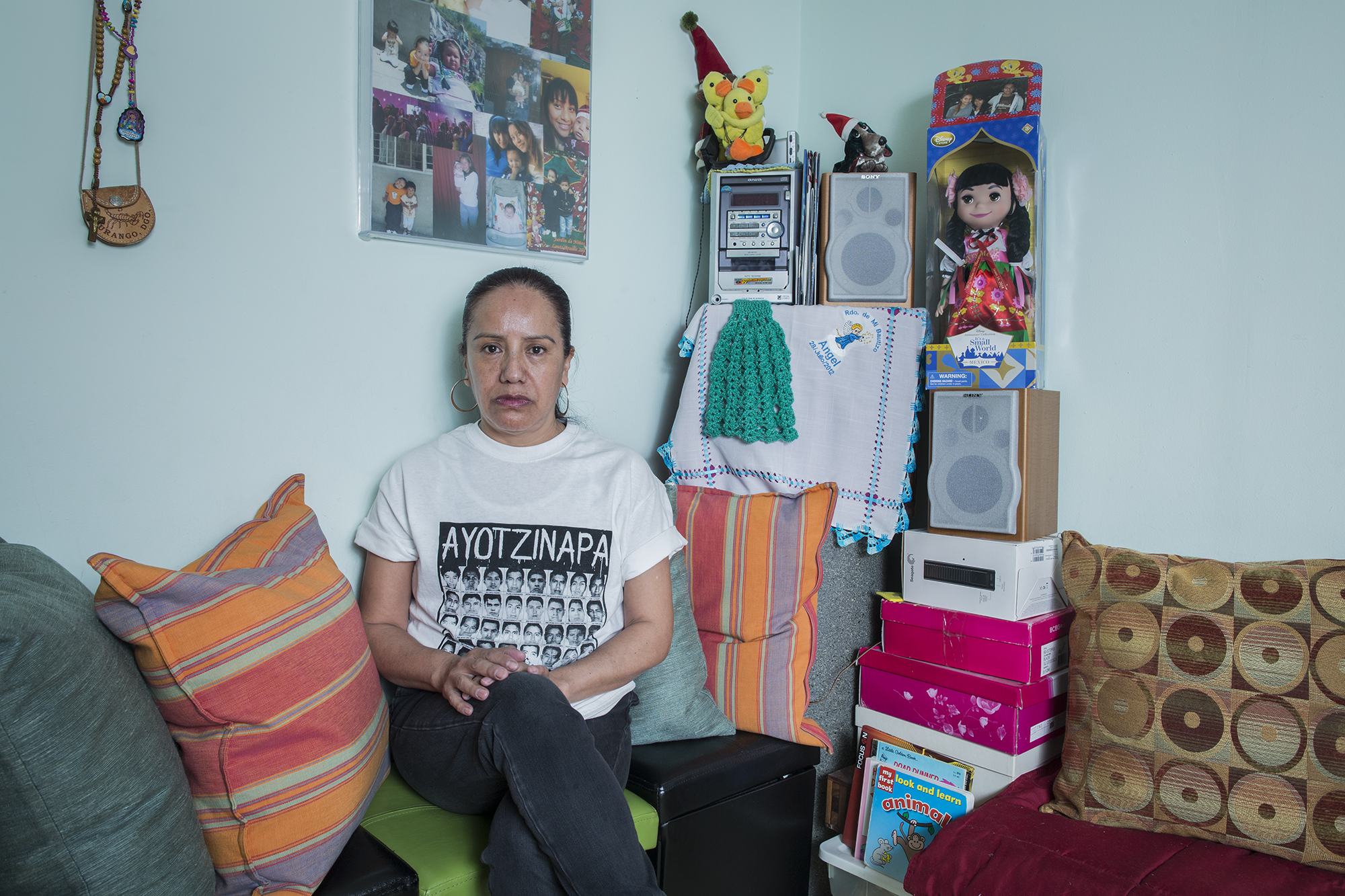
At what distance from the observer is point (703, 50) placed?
2090 mm

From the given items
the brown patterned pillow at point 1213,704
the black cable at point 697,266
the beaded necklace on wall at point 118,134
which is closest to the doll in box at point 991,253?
the brown patterned pillow at point 1213,704

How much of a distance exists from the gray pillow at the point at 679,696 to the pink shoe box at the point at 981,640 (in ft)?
1.45

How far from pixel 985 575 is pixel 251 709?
4.34 ft

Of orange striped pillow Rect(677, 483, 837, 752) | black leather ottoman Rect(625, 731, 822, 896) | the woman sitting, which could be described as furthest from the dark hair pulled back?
black leather ottoman Rect(625, 731, 822, 896)

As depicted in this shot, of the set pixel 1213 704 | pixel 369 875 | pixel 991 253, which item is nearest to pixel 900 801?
pixel 1213 704

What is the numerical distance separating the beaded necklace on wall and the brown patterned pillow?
5.79 feet

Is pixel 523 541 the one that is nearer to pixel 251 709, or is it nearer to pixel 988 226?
pixel 251 709

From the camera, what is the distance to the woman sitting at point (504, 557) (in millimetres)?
1296

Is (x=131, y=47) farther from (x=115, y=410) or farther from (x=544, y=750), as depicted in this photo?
(x=544, y=750)

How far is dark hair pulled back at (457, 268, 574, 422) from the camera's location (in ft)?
5.25

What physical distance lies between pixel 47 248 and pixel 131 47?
1.16ft

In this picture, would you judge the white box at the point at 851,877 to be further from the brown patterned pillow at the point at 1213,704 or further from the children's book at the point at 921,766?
the brown patterned pillow at the point at 1213,704

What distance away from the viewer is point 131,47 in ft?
4.33

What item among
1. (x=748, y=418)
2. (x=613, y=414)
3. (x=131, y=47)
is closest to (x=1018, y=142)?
(x=748, y=418)
